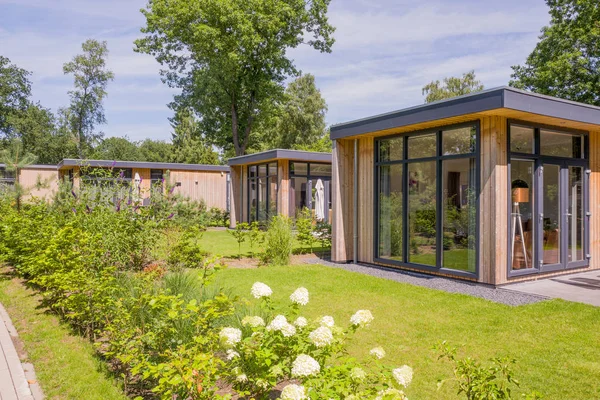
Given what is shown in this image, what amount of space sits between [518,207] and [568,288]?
1409 millimetres

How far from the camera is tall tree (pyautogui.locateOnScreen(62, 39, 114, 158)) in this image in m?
A: 31.3

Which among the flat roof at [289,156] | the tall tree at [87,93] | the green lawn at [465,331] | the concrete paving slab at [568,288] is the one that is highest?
the tall tree at [87,93]

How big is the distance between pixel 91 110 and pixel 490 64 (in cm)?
2871

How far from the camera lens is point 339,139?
957 centimetres

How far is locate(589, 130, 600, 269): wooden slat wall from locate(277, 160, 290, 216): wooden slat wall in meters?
9.72

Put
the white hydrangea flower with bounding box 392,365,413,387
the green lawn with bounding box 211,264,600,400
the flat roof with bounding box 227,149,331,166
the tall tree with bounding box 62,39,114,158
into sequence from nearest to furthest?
the white hydrangea flower with bounding box 392,365,413,387 → the green lawn with bounding box 211,264,600,400 → the flat roof with bounding box 227,149,331,166 → the tall tree with bounding box 62,39,114,158

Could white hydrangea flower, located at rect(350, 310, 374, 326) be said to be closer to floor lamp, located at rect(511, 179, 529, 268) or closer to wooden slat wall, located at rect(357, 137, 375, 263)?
floor lamp, located at rect(511, 179, 529, 268)

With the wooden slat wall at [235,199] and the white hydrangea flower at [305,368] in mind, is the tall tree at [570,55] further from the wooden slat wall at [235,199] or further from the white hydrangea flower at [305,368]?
the white hydrangea flower at [305,368]

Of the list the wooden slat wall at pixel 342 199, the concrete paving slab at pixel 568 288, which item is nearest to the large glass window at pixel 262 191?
the wooden slat wall at pixel 342 199

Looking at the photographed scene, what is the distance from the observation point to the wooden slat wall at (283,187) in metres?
16.0

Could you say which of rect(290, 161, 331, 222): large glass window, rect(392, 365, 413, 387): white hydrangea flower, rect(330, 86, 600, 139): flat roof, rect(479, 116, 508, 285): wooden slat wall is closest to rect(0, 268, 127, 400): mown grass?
rect(392, 365, 413, 387): white hydrangea flower

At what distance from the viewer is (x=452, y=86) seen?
104 ft

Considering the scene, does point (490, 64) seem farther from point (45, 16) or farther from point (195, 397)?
point (195, 397)

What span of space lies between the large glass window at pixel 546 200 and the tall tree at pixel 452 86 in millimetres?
24771
